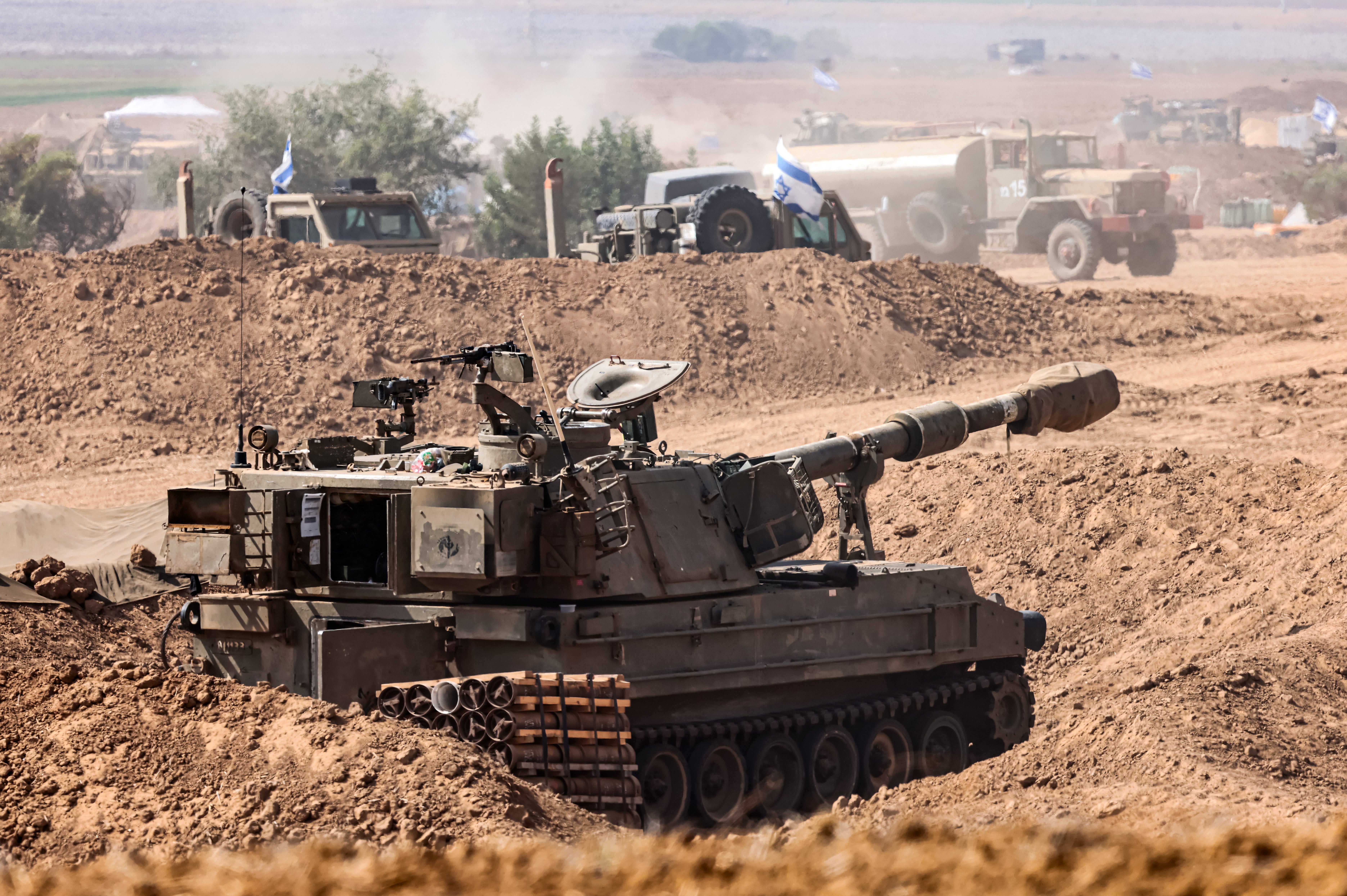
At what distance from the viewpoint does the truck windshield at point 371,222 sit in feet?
98.1

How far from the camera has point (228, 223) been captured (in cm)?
3164

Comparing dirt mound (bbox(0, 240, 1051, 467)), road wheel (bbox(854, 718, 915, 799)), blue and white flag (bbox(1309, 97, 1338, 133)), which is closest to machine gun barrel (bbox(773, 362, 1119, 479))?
road wheel (bbox(854, 718, 915, 799))

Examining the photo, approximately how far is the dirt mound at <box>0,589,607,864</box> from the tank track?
204 cm

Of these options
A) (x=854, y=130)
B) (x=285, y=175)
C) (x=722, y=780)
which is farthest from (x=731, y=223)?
(x=854, y=130)

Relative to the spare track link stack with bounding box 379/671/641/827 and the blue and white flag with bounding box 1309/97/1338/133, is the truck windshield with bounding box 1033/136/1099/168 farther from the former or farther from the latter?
the blue and white flag with bounding box 1309/97/1338/133

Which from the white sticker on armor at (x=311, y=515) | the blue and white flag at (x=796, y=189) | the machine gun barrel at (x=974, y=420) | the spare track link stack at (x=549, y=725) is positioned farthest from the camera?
the blue and white flag at (x=796, y=189)

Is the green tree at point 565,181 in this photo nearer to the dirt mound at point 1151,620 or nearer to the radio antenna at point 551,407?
the dirt mound at point 1151,620

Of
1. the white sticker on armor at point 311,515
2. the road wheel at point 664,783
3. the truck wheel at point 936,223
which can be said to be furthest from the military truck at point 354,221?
the road wheel at point 664,783

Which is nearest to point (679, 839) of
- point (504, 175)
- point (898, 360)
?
Result: point (898, 360)

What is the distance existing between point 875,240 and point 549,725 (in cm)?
3585

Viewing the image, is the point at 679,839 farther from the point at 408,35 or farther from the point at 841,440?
the point at 408,35

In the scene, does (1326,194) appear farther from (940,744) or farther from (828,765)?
(828,765)

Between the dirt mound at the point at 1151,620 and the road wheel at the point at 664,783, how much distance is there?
1128mm

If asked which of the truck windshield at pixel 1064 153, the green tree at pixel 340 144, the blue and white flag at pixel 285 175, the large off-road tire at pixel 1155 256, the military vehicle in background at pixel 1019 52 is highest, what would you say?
the military vehicle in background at pixel 1019 52
